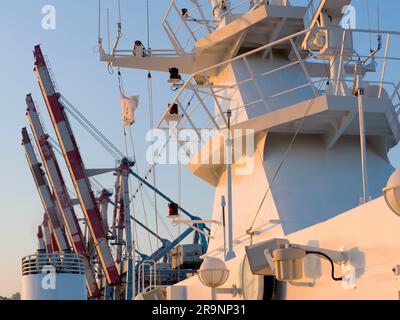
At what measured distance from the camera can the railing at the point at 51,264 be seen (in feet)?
37.5

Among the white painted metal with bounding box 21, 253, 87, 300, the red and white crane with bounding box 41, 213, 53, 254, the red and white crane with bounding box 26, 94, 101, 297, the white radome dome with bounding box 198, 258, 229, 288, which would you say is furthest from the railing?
the red and white crane with bounding box 41, 213, 53, 254

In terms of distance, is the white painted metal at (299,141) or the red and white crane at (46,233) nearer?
the white painted metal at (299,141)

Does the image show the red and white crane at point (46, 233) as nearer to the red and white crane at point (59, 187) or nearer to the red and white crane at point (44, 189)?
the red and white crane at point (44, 189)

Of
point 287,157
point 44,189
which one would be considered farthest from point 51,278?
point 44,189

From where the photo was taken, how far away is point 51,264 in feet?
37.6

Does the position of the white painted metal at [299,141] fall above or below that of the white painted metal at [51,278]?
above

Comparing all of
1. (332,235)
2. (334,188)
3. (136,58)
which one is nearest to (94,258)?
(136,58)

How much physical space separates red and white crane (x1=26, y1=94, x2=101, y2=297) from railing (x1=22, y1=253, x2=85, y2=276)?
2741cm

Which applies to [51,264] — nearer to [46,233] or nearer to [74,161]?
[74,161]

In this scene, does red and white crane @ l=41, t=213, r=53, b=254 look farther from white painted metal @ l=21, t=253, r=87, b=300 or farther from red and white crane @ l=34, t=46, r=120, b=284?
white painted metal @ l=21, t=253, r=87, b=300

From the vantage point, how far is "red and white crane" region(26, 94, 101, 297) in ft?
130

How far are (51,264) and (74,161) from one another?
24.7 metres

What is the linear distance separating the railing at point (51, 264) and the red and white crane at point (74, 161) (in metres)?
24.1

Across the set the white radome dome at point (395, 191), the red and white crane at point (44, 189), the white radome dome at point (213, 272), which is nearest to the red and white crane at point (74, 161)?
the red and white crane at point (44, 189)
